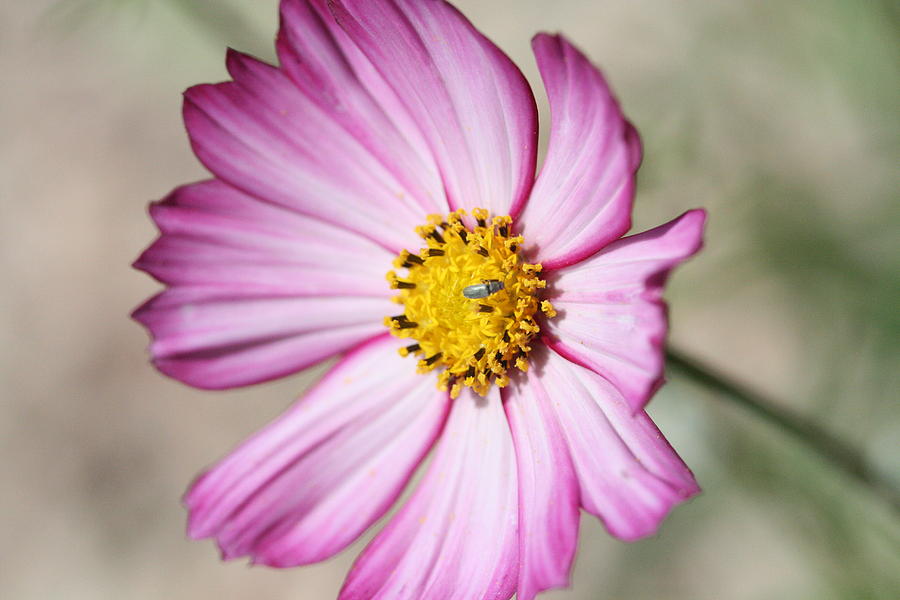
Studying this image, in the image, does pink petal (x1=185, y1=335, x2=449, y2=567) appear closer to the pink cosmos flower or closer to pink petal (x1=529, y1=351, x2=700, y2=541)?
the pink cosmos flower

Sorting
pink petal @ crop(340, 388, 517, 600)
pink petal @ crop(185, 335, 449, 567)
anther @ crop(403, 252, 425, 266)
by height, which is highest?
anther @ crop(403, 252, 425, 266)

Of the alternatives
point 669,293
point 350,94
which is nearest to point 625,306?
point 350,94

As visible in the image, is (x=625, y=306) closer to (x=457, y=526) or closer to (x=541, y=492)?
(x=541, y=492)

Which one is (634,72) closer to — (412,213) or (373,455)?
(412,213)

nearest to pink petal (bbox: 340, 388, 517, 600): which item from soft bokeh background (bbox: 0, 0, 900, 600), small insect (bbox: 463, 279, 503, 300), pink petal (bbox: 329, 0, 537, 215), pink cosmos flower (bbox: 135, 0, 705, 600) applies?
pink cosmos flower (bbox: 135, 0, 705, 600)

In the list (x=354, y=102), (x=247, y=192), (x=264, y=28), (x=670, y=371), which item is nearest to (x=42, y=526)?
(x=264, y=28)

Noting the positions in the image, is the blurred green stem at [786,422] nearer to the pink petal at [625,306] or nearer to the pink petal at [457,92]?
the pink petal at [625,306]

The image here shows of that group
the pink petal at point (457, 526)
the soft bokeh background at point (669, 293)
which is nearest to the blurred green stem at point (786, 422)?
the soft bokeh background at point (669, 293)
